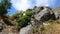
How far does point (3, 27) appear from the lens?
31.7 meters

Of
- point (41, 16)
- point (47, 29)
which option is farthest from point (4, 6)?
point (47, 29)

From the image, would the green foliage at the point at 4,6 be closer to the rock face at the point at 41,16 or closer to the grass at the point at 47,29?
the rock face at the point at 41,16

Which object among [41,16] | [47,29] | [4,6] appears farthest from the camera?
[4,6]

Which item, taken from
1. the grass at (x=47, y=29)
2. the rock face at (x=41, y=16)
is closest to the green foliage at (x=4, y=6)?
the rock face at (x=41, y=16)

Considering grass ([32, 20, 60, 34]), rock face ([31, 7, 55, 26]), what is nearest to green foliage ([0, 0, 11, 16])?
rock face ([31, 7, 55, 26])

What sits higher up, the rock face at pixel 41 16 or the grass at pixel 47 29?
the rock face at pixel 41 16

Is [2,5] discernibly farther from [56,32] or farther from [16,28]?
[56,32]

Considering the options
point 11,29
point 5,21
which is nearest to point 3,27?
point 11,29

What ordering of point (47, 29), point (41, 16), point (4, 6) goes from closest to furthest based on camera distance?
point (47, 29), point (41, 16), point (4, 6)

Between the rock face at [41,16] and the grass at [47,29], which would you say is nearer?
the grass at [47,29]

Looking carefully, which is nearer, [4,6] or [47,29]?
[47,29]

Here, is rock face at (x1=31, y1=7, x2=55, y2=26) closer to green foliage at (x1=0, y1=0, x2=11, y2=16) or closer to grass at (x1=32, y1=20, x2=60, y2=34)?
grass at (x1=32, y1=20, x2=60, y2=34)

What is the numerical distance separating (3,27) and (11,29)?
131 cm

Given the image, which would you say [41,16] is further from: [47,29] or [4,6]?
[4,6]
